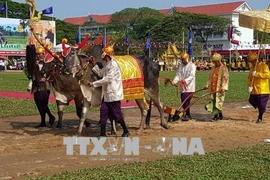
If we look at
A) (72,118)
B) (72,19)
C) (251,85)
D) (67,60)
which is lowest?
(72,118)

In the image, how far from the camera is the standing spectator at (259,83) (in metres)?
10.9

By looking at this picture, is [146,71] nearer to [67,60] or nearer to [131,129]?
[131,129]

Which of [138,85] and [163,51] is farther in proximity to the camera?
[163,51]

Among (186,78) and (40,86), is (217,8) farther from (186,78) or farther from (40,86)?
(40,86)

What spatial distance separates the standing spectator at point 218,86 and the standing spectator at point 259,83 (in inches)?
25.9

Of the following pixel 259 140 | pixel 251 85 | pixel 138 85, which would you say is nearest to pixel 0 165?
pixel 138 85

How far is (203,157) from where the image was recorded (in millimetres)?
6586

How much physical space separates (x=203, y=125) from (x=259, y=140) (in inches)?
81.3

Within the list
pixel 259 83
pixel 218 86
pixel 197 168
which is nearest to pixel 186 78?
pixel 218 86

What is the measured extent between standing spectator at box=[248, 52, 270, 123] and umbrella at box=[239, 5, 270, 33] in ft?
4.07

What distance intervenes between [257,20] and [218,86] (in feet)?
6.99

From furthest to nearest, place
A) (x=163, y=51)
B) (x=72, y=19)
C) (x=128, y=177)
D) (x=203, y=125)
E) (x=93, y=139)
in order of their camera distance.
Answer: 1. (x=72, y=19)
2. (x=163, y=51)
3. (x=203, y=125)
4. (x=93, y=139)
5. (x=128, y=177)

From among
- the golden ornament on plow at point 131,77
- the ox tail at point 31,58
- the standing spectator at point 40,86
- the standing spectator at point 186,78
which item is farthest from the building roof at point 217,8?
the ox tail at point 31,58

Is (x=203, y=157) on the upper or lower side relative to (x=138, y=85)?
lower
